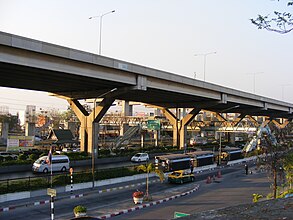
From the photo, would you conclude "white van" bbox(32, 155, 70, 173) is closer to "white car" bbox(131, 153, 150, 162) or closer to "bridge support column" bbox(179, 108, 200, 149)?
"white car" bbox(131, 153, 150, 162)

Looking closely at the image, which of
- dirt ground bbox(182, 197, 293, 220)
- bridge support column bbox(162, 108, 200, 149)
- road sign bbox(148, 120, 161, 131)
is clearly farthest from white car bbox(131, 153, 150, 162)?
dirt ground bbox(182, 197, 293, 220)

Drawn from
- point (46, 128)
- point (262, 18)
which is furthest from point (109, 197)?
point (46, 128)

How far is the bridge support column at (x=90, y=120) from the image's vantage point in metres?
42.3

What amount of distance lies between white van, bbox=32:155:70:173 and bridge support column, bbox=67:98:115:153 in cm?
797

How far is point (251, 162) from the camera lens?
5344 centimetres

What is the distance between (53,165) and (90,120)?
11.5m

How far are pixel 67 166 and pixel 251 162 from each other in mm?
30963

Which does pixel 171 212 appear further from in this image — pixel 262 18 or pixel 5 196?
pixel 262 18

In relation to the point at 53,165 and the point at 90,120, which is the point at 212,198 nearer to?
the point at 53,165

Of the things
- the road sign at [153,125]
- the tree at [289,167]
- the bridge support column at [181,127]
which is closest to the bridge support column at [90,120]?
the road sign at [153,125]

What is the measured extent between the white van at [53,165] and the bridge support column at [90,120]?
314 inches

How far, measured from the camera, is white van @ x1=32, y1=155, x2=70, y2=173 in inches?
1278

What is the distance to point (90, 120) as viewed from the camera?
144 feet

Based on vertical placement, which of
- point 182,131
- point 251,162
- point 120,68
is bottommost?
point 251,162
